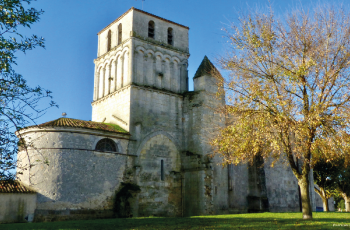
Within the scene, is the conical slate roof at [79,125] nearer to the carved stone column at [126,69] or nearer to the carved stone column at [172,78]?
the carved stone column at [126,69]

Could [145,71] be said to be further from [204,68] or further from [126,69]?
[204,68]

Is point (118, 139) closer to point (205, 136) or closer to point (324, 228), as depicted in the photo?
point (205, 136)

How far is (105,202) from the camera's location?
2170 centimetres

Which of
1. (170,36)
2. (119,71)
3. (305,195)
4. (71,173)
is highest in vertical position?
(170,36)

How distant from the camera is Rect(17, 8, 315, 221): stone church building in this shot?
21.0 meters

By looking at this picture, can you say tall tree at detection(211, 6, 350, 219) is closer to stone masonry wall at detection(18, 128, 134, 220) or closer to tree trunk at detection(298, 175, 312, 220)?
tree trunk at detection(298, 175, 312, 220)

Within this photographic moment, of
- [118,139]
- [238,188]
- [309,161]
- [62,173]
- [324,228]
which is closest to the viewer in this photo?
[324,228]

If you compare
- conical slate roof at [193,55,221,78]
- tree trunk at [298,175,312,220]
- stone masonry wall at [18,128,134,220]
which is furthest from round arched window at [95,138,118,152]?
tree trunk at [298,175,312,220]

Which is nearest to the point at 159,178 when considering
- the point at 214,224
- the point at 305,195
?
the point at 214,224

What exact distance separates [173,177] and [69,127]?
324 inches

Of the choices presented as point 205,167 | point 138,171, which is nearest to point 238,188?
point 205,167

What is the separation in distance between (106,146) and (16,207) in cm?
626

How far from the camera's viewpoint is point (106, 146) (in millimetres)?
22781

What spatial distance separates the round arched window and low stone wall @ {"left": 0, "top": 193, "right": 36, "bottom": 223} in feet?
15.9
